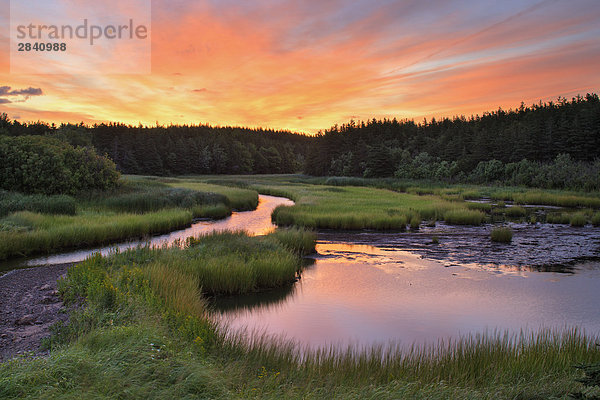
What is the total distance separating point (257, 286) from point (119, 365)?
8.56 metres

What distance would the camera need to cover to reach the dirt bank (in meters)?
7.41

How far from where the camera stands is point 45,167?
27.9m

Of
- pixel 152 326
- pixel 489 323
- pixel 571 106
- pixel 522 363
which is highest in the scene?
pixel 571 106

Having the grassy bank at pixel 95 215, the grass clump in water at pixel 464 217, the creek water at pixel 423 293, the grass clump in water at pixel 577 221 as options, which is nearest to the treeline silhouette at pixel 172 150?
the grassy bank at pixel 95 215

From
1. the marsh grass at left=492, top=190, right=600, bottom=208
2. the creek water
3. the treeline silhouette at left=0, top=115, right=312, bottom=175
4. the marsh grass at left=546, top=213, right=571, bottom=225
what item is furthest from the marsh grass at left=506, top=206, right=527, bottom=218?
the treeline silhouette at left=0, top=115, right=312, bottom=175

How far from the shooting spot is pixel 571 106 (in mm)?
86000

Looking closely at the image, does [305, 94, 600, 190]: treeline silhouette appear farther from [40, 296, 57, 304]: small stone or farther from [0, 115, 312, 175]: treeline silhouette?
[40, 296, 57, 304]: small stone

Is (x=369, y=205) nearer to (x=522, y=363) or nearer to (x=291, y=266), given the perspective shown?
(x=291, y=266)

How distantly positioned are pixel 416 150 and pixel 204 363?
98.6m

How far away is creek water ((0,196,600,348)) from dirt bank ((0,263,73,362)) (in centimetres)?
364

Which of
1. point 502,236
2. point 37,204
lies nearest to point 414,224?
point 502,236

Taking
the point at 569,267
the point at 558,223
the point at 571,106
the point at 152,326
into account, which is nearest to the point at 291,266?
the point at 152,326

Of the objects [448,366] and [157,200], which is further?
[157,200]

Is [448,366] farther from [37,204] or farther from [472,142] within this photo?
[472,142]
